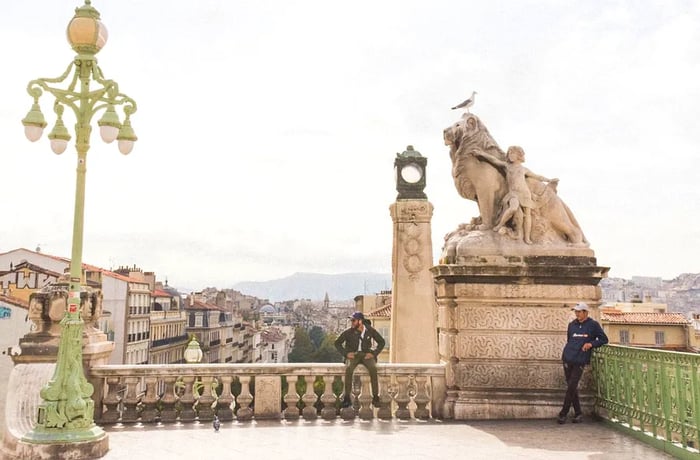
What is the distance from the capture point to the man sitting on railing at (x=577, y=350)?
23.3 ft

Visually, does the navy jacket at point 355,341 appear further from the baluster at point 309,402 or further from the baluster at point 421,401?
the baluster at point 421,401

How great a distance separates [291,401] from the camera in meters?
7.58

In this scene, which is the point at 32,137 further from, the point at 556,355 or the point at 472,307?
the point at 556,355

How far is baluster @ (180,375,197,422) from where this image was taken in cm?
741

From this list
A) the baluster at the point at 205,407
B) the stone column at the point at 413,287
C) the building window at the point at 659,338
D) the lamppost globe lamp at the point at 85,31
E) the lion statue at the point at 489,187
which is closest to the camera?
the lamppost globe lamp at the point at 85,31

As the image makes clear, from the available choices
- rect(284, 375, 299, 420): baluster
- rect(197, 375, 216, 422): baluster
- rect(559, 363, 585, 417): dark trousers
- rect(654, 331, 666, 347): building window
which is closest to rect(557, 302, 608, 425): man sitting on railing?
rect(559, 363, 585, 417): dark trousers

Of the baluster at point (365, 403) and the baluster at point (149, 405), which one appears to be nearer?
the baluster at point (149, 405)

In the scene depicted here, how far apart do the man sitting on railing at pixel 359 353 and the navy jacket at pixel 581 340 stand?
2.25 metres

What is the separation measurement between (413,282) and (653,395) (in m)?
9.21

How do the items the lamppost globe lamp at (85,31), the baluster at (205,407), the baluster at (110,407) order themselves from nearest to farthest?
1. the lamppost globe lamp at (85,31)
2. the baluster at (110,407)
3. the baluster at (205,407)

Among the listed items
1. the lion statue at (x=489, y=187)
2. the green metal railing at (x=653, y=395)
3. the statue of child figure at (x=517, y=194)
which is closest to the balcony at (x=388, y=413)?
the green metal railing at (x=653, y=395)

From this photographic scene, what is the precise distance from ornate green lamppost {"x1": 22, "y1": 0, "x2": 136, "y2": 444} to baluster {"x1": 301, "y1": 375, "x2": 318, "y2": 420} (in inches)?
97.7

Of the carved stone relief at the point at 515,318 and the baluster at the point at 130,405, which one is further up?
the carved stone relief at the point at 515,318

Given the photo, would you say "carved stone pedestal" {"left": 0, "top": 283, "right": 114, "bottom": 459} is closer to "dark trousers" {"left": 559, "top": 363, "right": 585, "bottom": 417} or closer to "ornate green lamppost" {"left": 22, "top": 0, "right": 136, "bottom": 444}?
"ornate green lamppost" {"left": 22, "top": 0, "right": 136, "bottom": 444}
